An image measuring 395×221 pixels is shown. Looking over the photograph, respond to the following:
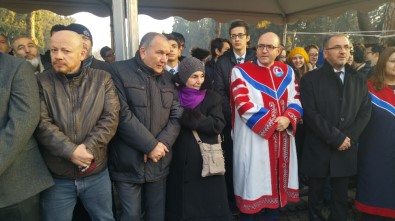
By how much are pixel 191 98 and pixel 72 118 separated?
98 cm

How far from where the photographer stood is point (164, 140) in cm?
250

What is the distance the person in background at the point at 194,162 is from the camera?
2.68 metres

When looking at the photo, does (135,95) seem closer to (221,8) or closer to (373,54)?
(373,54)

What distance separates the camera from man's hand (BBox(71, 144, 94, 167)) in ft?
6.79

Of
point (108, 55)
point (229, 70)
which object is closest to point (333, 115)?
point (229, 70)

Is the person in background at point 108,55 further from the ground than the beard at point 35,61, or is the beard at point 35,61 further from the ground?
the person in background at point 108,55

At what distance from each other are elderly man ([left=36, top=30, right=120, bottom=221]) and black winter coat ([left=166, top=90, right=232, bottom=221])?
639mm

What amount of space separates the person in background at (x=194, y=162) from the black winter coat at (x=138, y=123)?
0.69 ft

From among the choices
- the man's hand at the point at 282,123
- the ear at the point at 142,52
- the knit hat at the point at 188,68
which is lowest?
the man's hand at the point at 282,123

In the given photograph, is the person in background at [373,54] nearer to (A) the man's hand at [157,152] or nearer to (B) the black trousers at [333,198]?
(B) the black trousers at [333,198]

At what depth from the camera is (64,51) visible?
2.11m

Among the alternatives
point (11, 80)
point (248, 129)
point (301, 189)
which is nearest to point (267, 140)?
point (248, 129)

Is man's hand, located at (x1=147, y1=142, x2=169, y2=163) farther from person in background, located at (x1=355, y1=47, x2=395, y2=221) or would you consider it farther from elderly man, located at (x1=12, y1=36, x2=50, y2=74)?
Result: elderly man, located at (x1=12, y1=36, x2=50, y2=74)

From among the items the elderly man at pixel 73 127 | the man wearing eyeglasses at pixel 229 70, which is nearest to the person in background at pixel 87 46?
the elderly man at pixel 73 127
